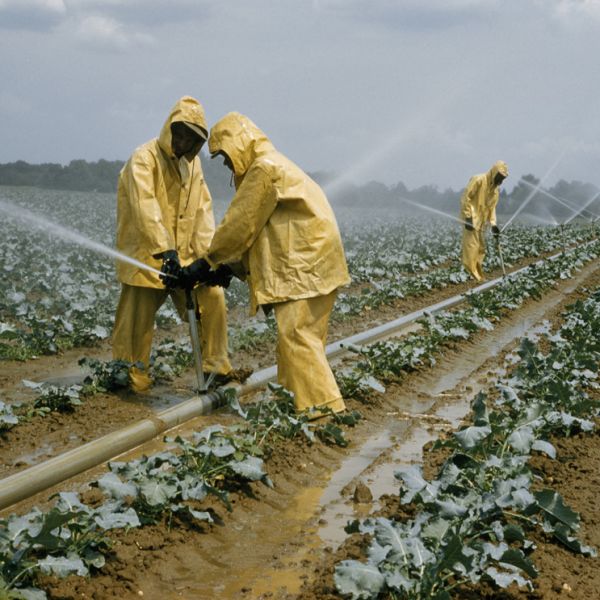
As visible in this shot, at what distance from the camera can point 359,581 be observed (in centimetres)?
296

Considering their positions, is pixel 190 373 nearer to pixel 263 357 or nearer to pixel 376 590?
pixel 263 357

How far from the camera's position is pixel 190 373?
721 cm

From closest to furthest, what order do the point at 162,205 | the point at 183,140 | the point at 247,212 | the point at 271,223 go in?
the point at 247,212 < the point at 271,223 < the point at 183,140 < the point at 162,205

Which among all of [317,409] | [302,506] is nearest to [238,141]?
[317,409]

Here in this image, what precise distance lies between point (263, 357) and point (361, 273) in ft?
22.8

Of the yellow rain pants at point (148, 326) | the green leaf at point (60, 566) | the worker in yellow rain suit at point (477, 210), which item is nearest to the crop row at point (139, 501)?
the green leaf at point (60, 566)

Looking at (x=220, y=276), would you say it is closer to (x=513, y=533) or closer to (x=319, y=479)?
(x=319, y=479)

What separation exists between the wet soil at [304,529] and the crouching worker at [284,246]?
1.91ft

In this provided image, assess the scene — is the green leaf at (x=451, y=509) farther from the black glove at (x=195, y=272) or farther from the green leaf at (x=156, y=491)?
the black glove at (x=195, y=272)

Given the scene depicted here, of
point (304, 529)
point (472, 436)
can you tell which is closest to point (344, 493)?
point (304, 529)

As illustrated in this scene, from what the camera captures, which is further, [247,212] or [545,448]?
[247,212]

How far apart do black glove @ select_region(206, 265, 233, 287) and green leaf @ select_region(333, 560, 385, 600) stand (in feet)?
10.1

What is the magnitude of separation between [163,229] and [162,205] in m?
0.39

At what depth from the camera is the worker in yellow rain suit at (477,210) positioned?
14.4 metres
